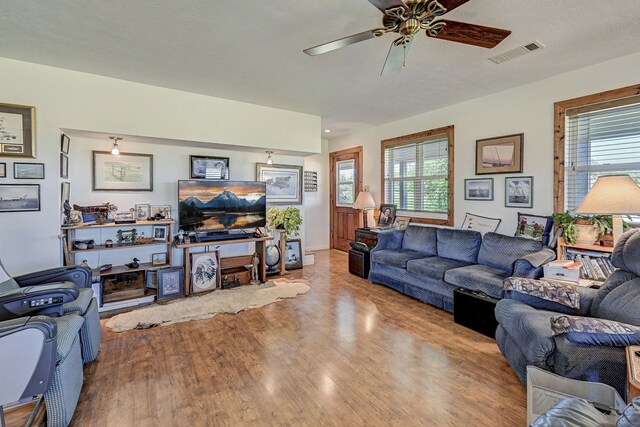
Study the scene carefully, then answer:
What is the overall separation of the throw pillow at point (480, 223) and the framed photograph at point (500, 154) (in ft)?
2.07

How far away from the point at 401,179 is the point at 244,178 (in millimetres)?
2763

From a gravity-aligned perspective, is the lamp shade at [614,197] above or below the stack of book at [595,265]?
above

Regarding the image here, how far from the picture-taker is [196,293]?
4.08 m

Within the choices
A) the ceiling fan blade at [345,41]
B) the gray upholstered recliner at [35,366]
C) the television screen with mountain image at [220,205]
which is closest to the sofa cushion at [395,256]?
the television screen with mountain image at [220,205]

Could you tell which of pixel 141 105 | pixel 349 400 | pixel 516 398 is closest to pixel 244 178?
pixel 141 105

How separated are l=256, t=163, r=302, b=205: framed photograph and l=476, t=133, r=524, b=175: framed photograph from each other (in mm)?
2939

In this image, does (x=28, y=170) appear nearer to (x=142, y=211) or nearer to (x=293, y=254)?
(x=142, y=211)

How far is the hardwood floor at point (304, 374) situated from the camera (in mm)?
1858

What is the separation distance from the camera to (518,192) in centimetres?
385

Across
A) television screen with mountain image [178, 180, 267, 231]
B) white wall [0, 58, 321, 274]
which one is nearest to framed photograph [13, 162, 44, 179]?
white wall [0, 58, 321, 274]

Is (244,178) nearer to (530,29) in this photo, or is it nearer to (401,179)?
(401,179)

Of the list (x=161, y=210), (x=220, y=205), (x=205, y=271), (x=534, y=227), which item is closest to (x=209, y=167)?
(x=220, y=205)

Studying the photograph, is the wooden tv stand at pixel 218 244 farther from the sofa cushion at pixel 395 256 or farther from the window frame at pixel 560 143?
the window frame at pixel 560 143

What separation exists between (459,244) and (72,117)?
4712mm
